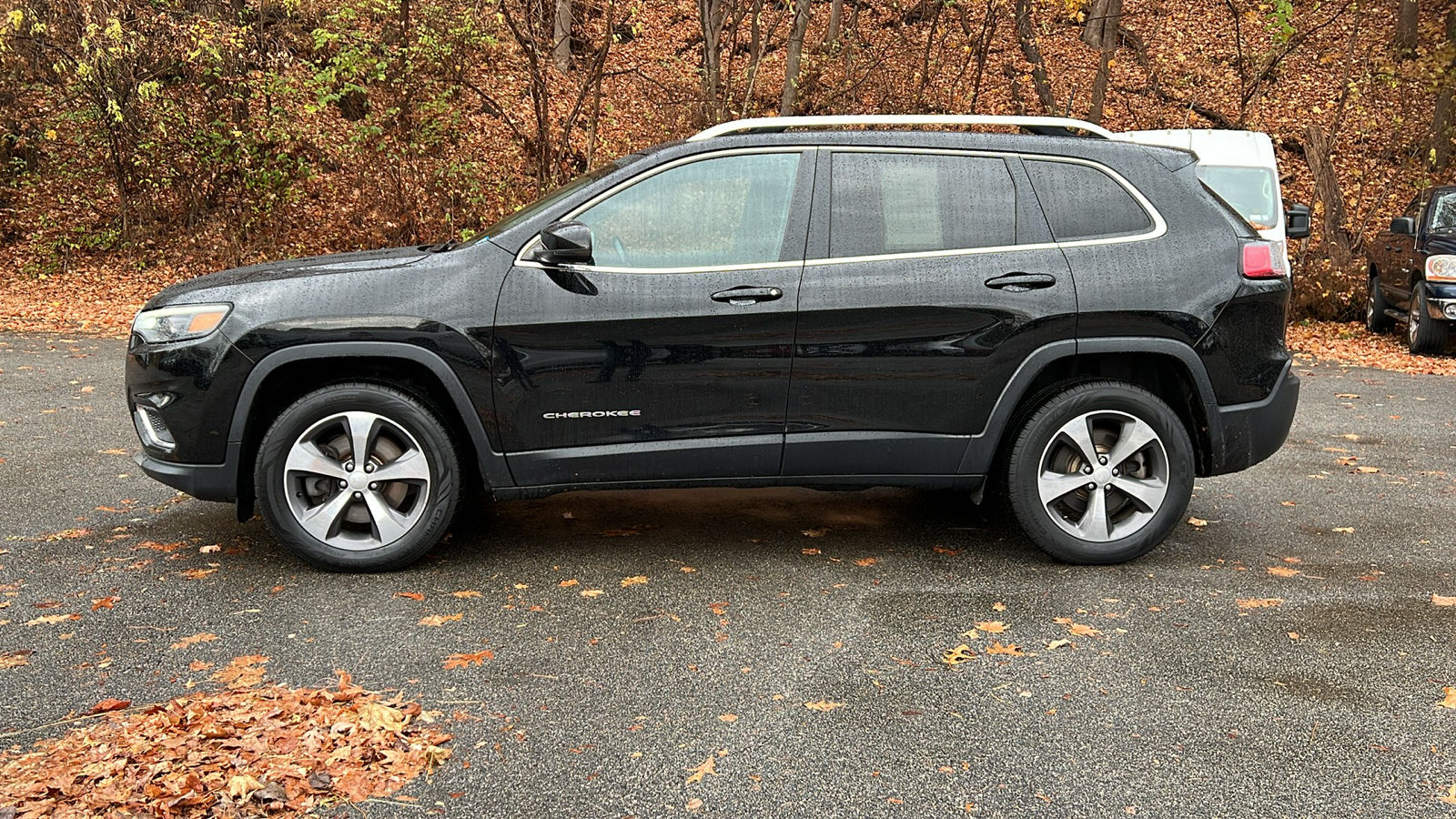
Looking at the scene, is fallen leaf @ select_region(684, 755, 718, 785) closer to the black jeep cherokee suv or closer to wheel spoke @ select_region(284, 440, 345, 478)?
the black jeep cherokee suv

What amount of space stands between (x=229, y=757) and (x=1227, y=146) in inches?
487

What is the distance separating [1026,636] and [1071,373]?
138cm

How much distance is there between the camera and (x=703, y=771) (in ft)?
11.4

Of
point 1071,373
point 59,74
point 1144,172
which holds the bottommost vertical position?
point 1071,373

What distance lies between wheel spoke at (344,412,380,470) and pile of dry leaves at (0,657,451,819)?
1325 mm

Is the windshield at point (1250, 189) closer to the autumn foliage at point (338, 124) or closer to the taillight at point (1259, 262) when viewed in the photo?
the autumn foliage at point (338, 124)

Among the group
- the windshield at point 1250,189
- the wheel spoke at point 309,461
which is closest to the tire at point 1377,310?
the windshield at point 1250,189

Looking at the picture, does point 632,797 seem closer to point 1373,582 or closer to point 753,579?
point 753,579

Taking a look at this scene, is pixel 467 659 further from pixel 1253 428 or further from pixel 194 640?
pixel 1253 428

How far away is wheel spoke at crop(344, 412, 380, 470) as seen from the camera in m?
5.07

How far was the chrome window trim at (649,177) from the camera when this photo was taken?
5.09 meters

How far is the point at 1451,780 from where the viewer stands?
136 inches

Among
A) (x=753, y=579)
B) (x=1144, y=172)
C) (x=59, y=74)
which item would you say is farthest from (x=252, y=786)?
(x=59, y=74)

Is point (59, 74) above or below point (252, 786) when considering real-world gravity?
above
